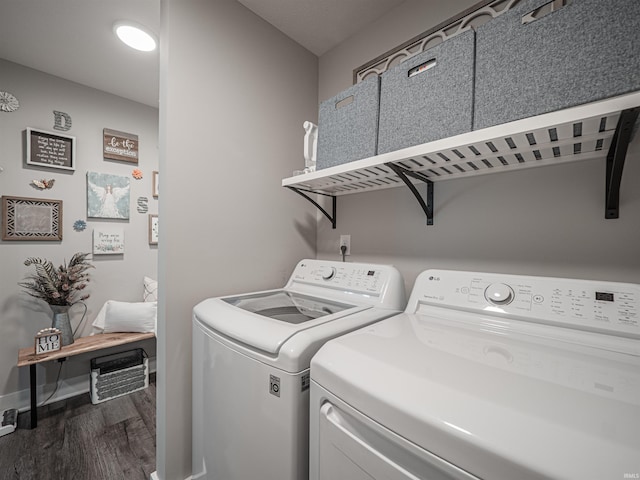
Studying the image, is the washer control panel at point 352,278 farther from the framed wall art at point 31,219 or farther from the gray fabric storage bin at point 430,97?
the framed wall art at point 31,219

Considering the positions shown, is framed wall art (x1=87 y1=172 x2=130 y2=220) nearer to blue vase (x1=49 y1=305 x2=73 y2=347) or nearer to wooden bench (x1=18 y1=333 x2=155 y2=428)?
blue vase (x1=49 y1=305 x2=73 y2=347)

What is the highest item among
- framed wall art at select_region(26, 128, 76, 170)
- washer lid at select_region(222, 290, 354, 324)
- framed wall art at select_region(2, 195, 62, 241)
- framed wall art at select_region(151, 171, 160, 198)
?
framed wall art at select_region(26, 128, 76, 170)

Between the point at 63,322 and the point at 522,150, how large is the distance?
314cm

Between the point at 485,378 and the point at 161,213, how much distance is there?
136 cm

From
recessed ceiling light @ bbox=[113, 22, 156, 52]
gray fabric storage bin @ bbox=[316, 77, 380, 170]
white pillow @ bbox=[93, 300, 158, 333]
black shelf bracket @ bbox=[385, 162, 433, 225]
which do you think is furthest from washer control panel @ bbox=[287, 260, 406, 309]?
recessed ceiling light @ bbox=[113, 22, 156, 52]

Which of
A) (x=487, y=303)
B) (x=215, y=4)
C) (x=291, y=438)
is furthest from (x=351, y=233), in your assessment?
(x=215, y=4)

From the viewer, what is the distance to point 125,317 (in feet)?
7.68

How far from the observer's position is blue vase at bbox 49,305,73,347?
6.93ft

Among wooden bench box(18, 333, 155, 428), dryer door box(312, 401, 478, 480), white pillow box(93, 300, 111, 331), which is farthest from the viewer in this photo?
white pillow box(93, 300, 111, 331)

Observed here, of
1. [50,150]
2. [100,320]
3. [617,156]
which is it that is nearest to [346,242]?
[617,156]

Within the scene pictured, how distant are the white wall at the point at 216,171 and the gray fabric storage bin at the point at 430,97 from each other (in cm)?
78

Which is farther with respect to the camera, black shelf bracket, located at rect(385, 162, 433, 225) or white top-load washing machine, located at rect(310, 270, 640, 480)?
black shelf bracket, located at rect(385, 162, 433, 225)

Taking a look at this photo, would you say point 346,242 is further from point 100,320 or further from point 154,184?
point 100,320

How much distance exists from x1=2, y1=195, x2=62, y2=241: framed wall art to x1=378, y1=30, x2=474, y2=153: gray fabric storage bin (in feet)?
A: 8.72
